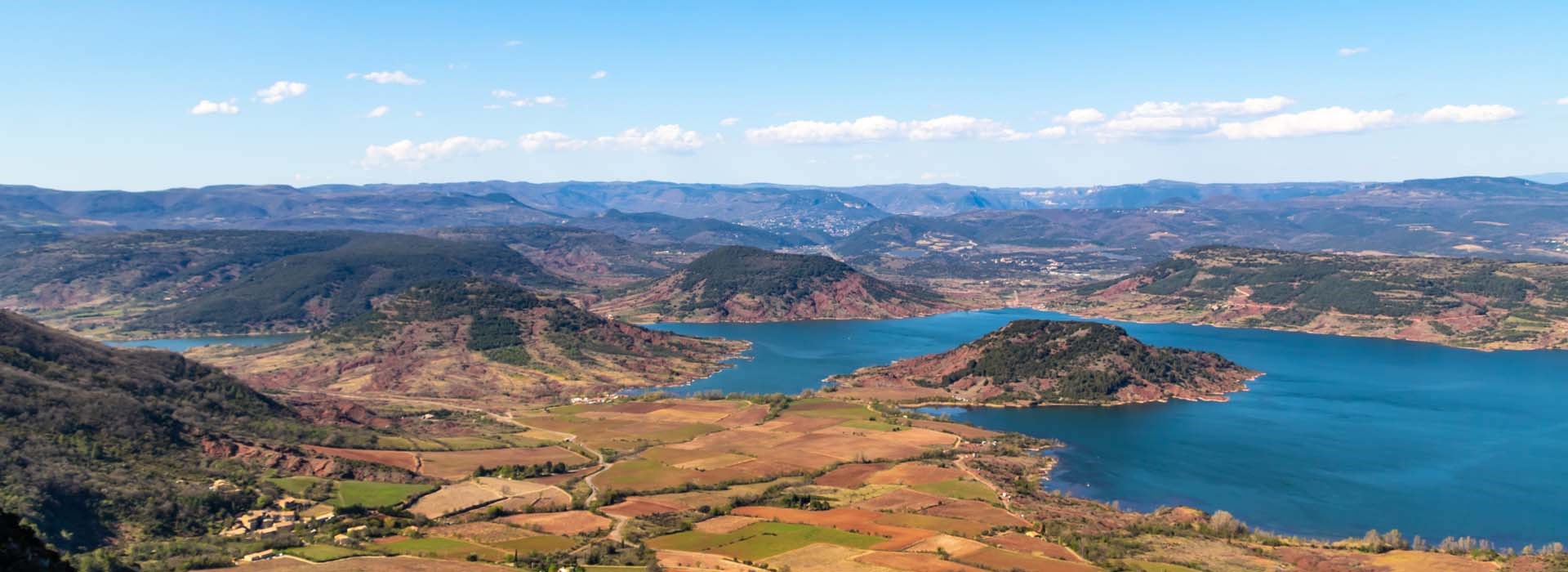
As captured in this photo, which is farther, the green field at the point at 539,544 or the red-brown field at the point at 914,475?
the red-brown field at the point at 914,475

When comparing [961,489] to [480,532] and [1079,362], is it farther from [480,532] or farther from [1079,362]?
[1079,362]

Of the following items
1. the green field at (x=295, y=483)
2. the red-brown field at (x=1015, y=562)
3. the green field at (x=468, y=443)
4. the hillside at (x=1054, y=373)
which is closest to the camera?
the red-brown field at (x=1015, y=562)

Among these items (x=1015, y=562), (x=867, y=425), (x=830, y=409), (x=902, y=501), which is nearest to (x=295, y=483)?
(x=902, y=501)

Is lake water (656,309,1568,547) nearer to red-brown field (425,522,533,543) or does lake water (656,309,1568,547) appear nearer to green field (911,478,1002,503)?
green field (911,478,1002,503)

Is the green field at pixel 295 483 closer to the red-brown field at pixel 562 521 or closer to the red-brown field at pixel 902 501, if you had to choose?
the red-brown field at pixel 562 521

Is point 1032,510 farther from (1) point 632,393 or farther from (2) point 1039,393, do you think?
(1) point 632,393

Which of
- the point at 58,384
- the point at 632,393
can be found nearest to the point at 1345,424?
the point at 632,393

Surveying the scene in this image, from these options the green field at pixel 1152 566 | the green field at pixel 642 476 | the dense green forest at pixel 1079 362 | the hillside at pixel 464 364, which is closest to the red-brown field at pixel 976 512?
the green field at pixel 1152 566
